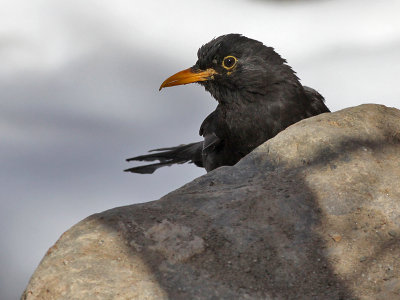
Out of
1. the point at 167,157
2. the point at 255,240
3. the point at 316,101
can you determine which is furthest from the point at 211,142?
the point at 255,240

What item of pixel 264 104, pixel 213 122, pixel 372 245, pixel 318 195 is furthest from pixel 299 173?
pixel 213 122

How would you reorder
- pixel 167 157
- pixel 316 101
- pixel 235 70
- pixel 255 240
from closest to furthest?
pixel 255 240 → pixel 235 70 → pixel 316 101 → pixel 167 157

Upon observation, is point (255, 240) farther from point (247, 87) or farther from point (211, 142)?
point (211, 142)

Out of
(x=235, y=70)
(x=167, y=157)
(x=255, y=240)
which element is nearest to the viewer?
(x=255, y=240)

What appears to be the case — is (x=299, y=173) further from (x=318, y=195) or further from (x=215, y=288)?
(x=215, y=288)

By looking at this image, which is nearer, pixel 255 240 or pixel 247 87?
pixel 255 240

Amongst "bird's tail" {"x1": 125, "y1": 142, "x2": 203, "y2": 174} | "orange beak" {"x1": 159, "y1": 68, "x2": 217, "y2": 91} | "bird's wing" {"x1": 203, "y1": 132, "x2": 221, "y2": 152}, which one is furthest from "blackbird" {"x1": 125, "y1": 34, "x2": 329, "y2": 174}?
"bird's tail" {"x1": 125, "y1": 142, "x2": 203, "y2": 174}

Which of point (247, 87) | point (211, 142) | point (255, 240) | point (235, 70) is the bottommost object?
point (255, 240)
